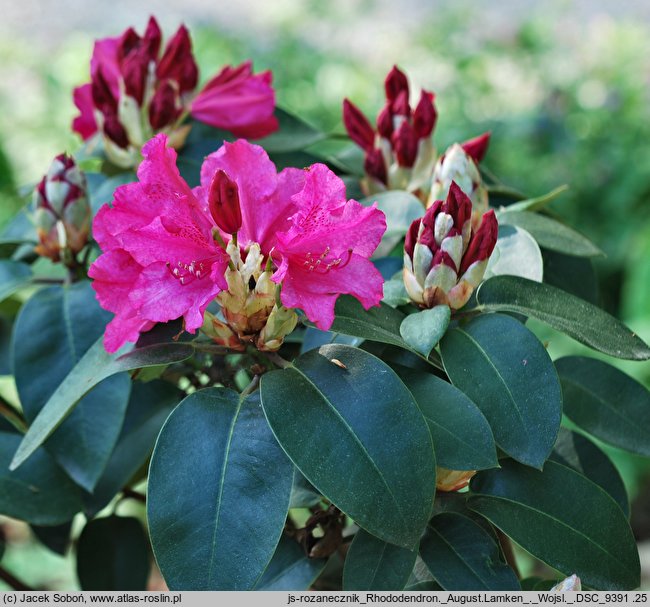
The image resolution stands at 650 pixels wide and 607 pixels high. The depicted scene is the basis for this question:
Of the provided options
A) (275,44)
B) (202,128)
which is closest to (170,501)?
(202,128)

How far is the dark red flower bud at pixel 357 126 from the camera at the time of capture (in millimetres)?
875

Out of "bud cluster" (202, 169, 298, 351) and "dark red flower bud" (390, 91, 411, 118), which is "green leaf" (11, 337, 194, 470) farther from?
"dark red flower bud" (390, 91, 411, 118)

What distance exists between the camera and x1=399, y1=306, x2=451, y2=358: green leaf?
60cm

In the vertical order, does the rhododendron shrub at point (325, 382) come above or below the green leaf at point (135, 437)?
above

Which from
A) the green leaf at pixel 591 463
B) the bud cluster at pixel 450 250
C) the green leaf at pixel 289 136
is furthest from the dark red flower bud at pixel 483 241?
the green leaf at pixel 289 136

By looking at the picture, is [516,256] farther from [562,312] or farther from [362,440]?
[362,440]

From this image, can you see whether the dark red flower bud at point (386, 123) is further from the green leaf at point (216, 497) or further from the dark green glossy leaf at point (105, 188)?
the green leaf at point (216, 497)

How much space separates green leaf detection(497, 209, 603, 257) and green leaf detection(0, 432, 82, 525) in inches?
18.2

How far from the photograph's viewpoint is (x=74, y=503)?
0.77 meters

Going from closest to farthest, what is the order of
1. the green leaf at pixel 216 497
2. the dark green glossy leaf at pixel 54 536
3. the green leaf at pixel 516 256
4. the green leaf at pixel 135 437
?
the green leaf at pixel 216 497, the green leaf at pixel 516 256, the green leaf at pixel 135 437, the dark green glossy leaf at pixel 54 536

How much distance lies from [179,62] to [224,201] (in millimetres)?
382

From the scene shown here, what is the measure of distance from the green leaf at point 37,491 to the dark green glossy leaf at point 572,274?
19.7 inches

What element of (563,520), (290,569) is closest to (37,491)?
(290,569)

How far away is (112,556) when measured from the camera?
88 cm
